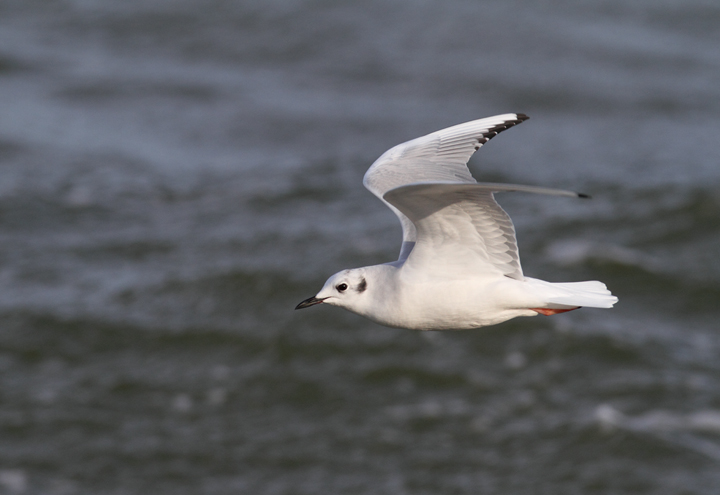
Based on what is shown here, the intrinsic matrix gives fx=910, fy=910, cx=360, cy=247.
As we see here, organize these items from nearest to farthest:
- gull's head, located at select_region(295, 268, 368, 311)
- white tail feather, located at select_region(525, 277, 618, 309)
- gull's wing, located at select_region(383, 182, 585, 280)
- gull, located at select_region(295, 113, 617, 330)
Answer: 1. gull's wing, located at select_region(383, 182, 585, 280)
2. gull, located at select_region(295, 113, 617, 330)
3. white tail feather, located at select_region(525, 277, 618, 309)
4. gull's head, located at select_region(295, 268, 368, 311)

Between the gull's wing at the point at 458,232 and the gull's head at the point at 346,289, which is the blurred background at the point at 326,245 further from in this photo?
the gull's wing at the point at 458,232

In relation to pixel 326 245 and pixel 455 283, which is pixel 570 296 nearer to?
pixel 455 283

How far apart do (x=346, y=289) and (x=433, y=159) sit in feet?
3.77

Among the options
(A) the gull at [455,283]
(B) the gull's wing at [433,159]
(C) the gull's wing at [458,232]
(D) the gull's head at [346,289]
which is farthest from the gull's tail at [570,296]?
(D) the gull's head at [346,289]

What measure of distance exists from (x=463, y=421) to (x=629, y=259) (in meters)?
5.07

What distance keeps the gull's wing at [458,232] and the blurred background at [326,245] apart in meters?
6.81

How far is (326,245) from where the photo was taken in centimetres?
1633

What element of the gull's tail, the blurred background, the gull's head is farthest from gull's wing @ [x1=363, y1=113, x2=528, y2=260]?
the blurred background

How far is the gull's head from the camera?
5855 mm

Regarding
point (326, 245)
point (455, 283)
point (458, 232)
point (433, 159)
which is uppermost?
point (433, 159)

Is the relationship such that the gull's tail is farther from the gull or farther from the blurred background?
the blurred background

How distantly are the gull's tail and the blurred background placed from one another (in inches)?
258

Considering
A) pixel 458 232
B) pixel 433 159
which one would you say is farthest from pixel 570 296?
pixel 433 159

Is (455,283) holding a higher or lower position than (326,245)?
higher
